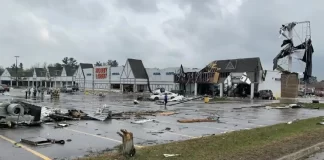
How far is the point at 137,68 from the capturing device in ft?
295

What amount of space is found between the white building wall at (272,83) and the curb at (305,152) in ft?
179

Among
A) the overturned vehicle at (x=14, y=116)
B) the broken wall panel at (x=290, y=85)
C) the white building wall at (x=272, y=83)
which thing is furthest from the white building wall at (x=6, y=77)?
the overturned vehicle at (x=14, y=116)

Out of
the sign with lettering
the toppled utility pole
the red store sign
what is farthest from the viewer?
the red store sign

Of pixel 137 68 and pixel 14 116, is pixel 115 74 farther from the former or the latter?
pixel 14 116

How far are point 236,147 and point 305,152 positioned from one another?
6.81 ft

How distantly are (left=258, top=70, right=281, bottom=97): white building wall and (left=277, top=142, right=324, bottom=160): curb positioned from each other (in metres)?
54.5

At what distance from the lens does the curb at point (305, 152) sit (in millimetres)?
8899

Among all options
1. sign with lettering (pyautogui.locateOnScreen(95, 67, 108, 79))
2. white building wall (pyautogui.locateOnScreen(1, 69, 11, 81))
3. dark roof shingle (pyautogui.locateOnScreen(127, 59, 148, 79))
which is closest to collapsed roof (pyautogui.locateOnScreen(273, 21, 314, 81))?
dark roof shingle (pyautogui.locateOnScreen(127, 59, 148, 79))

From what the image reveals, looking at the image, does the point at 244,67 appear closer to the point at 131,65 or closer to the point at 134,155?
the point at 131,65

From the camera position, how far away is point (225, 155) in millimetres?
8500

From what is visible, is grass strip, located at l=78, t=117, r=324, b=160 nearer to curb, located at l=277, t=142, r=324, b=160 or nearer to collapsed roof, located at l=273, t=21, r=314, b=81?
curb, located at l=277, t=142, r=324, b=160

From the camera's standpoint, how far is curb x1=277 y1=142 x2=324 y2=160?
29.2 ft

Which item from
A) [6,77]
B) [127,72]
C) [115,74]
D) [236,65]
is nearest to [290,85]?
[236,65]

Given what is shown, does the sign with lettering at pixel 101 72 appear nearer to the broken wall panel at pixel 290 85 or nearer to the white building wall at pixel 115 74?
the white building wall at pixel 115 74
